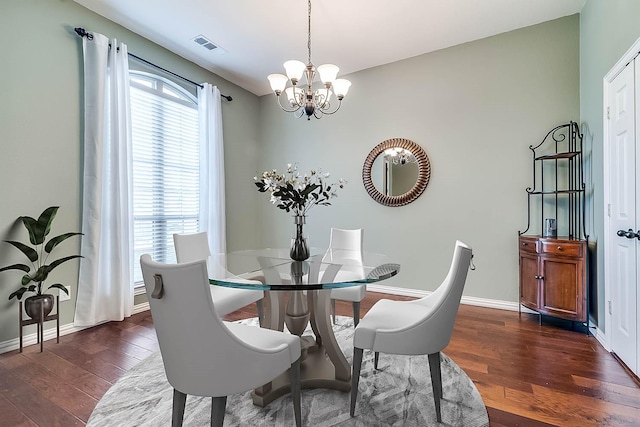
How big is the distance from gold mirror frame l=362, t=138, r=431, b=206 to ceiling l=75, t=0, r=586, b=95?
106cm

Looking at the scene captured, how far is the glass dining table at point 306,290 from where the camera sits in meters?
1.59

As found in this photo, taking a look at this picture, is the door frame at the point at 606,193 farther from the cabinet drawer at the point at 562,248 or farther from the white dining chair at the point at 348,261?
the white dining chair at the point at 348,261

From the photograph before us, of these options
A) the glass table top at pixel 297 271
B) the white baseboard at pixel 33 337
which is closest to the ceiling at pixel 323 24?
the glass table top at pixel 297 271

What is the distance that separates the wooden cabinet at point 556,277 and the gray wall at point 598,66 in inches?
5.1

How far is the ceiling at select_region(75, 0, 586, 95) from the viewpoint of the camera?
2.80m

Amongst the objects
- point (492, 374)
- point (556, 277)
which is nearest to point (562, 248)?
point (556, 277)

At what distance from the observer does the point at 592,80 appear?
2705mm

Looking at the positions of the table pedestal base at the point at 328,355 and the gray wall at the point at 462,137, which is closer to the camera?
the table pedestal base at the point at 328,355

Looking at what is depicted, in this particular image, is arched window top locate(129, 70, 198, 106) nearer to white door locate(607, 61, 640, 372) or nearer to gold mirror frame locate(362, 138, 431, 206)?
gold mirror frame locate(362, 138, 431, 206)

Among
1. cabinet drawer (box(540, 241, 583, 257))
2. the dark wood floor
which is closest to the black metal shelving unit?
cabinet drawer (box(540, 241, 583, 257))

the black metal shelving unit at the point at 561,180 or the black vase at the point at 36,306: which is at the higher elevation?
the black metal shelving unit at the point at 561,180

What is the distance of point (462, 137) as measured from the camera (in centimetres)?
352

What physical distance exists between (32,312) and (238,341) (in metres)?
2.19

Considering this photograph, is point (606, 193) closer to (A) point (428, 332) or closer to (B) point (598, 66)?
(B) point (598, 66)
